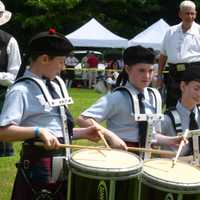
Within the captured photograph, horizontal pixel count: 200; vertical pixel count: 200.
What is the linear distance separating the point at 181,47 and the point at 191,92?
3.33 meters

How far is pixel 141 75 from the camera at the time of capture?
4.02 meters

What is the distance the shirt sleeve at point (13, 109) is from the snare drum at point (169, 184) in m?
0.79

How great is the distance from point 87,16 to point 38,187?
30.9 metres

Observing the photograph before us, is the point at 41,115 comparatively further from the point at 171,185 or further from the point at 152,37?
the point at 152,37

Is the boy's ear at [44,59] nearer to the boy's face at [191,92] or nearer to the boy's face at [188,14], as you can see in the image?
the boy's face at [191,92]

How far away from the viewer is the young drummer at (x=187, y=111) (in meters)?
4.25

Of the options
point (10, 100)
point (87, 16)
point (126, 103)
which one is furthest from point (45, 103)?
point (87, 16)

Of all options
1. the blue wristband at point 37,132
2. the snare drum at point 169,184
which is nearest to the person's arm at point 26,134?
the blue wristband at point 37,132

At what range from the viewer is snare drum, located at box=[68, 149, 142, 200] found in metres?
3.03

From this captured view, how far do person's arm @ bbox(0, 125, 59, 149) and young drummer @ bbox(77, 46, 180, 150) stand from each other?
701mm

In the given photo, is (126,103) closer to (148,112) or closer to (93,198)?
(148,112)

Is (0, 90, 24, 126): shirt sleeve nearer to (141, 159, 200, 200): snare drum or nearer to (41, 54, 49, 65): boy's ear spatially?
(41, 54, 49, 65): boy's ear

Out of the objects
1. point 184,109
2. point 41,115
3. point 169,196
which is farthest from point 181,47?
point 169,196

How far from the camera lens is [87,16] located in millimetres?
33875
